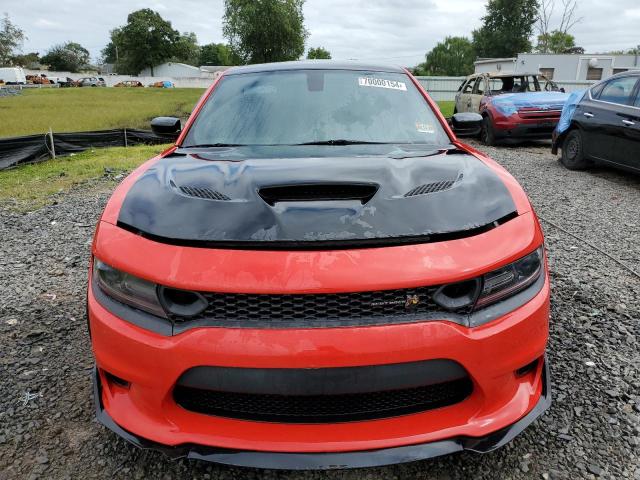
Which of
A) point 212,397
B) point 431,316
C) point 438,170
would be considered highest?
point 438,170

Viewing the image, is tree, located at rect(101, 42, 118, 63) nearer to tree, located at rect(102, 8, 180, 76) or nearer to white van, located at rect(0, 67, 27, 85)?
tree, located at rect(102, 8, 180, 76)

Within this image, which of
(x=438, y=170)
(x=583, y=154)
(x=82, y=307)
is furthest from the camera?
(x=583, y=154)

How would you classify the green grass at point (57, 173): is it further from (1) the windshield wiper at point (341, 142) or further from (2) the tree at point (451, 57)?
(2) the tree at point (451, 57)

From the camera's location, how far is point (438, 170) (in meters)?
1.96

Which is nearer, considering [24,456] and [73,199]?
[24,456]

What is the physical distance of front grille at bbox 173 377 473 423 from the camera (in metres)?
1.54

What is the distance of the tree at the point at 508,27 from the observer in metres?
68.1

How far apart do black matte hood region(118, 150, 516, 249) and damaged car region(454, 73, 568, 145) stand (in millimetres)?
9443

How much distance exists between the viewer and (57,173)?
9461 millimetres

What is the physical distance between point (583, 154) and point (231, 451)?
25.9 feet

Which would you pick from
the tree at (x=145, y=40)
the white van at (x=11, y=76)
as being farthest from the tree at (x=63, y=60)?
the white van at (x=11, y=76)

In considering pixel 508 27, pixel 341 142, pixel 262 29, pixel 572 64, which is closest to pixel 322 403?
pixel 341 142

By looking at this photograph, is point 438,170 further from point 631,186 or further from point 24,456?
point 631,186


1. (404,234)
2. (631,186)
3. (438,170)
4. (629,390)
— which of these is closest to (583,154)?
(631,186)
